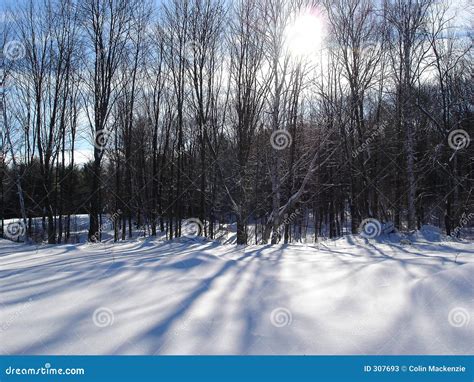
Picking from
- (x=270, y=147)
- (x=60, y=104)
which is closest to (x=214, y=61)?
(x=270, y=147)

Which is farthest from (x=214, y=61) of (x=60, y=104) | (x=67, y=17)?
(x=60, y=104)

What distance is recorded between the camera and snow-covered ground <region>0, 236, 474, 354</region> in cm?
211

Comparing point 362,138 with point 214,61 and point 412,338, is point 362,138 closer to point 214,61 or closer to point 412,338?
point 214,61

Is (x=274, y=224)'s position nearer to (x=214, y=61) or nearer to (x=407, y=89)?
(x=214, y=61)

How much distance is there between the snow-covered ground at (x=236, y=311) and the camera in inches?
83.0

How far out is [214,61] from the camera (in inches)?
479

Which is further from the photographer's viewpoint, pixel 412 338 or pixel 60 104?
pixel 60 104

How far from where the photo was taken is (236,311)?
256cm

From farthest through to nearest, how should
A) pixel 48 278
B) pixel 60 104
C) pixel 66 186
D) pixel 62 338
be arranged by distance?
1. pixel 66 186
2. pixel 60 104
3. pixel 48 278
4. pixel 62 338
